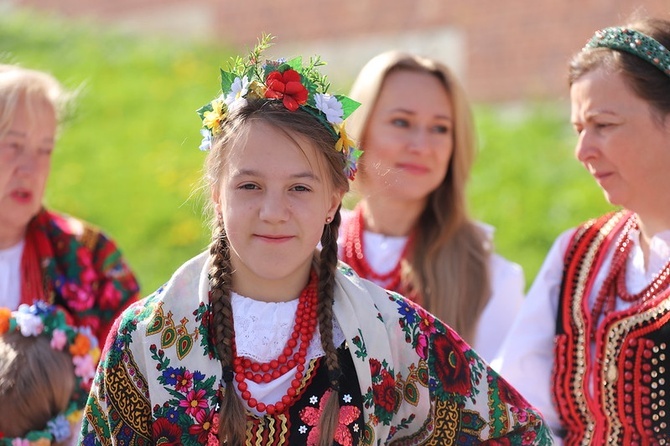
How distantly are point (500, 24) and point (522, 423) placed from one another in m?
5.32

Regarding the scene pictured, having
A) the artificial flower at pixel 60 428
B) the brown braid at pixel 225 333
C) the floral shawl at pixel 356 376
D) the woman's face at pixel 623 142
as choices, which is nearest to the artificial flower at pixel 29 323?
the artificial flower at pixel 60 428

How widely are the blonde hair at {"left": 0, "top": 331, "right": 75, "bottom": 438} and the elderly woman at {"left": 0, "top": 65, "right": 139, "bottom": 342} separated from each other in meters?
0.44

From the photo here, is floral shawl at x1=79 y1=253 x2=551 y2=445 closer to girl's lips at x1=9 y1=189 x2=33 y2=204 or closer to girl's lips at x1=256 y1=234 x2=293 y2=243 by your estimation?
girl's lips at x1=256 y1=234 x2=293 y2=243

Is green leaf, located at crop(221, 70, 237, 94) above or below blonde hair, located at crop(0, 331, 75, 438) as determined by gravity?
above

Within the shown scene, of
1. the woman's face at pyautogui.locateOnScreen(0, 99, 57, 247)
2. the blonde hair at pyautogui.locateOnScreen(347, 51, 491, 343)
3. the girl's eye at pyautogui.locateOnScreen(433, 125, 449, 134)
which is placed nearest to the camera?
the woman's face at pyautogui.locateOnScreen(0, 99, 57, 247)

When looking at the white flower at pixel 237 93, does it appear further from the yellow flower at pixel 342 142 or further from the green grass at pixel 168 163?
the green grass at pixel 168 163

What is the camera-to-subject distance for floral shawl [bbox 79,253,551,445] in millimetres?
2408

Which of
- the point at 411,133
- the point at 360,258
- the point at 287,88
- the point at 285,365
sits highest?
the point at 411,133

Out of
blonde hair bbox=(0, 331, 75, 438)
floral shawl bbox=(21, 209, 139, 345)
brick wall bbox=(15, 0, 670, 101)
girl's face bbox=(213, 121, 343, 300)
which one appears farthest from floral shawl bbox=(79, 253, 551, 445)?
brick wall bbox=(15, 0, 670, 101)

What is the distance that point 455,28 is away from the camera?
7723mm

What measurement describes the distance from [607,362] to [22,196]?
6.62 feet

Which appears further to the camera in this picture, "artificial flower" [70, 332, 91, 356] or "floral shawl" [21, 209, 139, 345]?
"floral shawl" [21, 209, 139, 345]

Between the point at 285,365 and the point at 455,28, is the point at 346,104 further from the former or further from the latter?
the point at 455,28

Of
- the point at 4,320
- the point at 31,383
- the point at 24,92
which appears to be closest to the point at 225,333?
the point at 31,383
